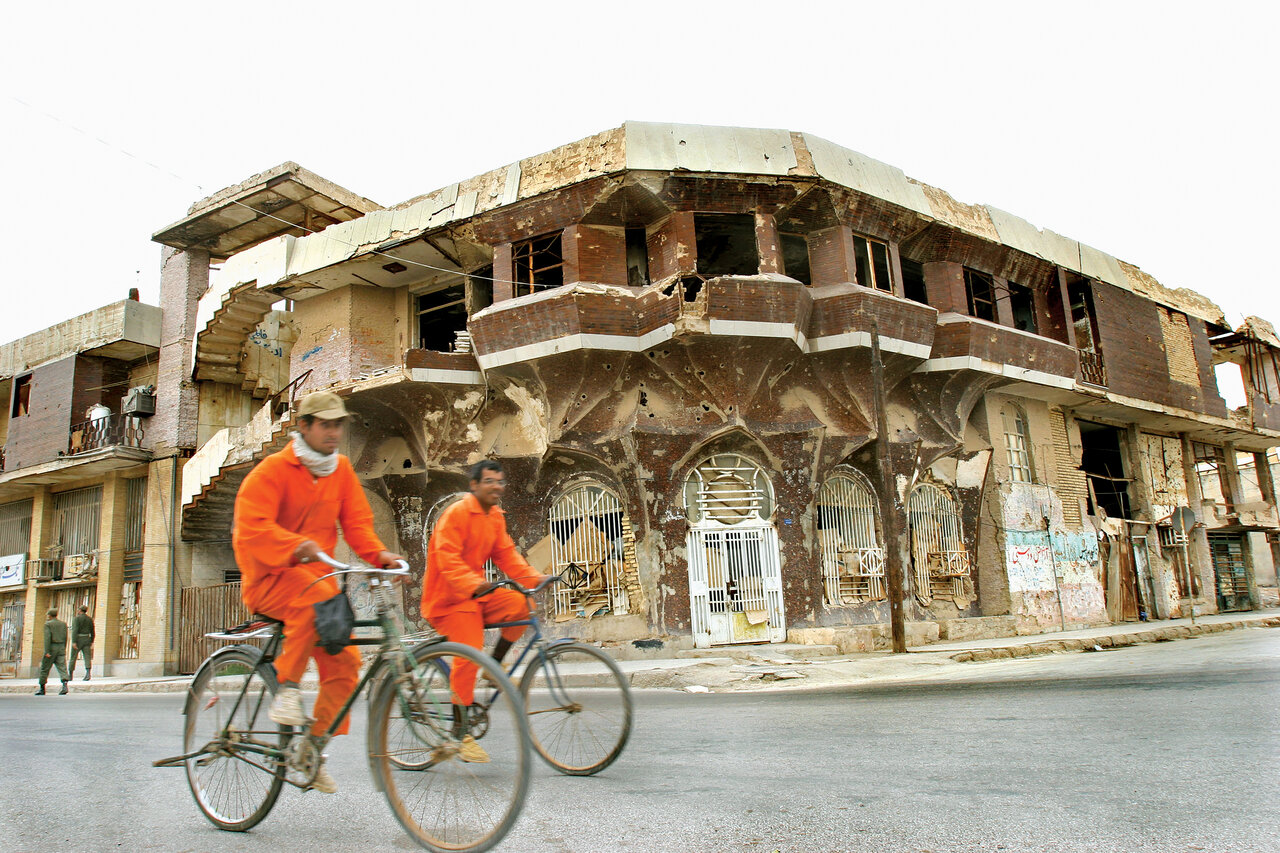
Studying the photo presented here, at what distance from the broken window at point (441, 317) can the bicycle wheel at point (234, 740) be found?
13.8m

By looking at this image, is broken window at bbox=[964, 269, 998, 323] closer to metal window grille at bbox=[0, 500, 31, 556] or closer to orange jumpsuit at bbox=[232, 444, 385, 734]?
orange jumpsuit at bbox=[232, 444, 385, 734]

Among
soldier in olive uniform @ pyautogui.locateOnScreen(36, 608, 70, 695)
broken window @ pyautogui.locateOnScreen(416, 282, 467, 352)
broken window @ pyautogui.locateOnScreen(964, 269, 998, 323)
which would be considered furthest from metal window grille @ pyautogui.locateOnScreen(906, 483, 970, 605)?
soldier in olive uniform @ pyautogui.locateOnScreen(36, 608, 70, 695)

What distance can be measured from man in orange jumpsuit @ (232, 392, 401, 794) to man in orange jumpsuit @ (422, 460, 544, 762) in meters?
0.68

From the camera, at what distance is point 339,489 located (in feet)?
12.8

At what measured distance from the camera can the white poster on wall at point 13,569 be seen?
23312mm

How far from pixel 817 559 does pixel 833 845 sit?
12.7 meters

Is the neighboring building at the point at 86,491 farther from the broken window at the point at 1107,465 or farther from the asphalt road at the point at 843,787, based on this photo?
the broken window at the point at 1107,465

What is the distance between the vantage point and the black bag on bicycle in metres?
3.46

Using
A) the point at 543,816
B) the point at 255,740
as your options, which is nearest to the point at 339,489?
the point at 255,740

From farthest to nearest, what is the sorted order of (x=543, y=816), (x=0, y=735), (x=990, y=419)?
1. (x=990, y=419)
2. (x=0, y=735)
3. (x=543, y=816)

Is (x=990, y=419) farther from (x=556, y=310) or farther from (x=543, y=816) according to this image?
(x=543, y=816)

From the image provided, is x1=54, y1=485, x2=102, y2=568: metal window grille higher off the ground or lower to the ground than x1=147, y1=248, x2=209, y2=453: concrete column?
lower

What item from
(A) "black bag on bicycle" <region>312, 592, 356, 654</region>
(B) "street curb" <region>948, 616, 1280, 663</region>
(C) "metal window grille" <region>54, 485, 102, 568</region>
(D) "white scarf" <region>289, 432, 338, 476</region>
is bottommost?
(B) "street curb" <region>948, 616, 1280, 663</region>

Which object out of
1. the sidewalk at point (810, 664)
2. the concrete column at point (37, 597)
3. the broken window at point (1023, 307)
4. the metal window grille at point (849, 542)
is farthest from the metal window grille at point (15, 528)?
the broken window at point (1023, 307)
